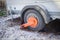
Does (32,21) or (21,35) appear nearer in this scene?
(21,35)

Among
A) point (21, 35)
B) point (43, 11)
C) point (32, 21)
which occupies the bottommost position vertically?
point (21, 35)

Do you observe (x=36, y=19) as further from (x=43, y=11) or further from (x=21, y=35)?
(x=21, y=35)

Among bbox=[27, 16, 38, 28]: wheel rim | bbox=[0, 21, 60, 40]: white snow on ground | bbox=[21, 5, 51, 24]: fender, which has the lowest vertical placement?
bbox=[0, 21, 60, 40]: white snow on ground

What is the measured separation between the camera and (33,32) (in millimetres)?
6301

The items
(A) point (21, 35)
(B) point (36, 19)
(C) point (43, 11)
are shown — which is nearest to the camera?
(A) point (21, 35)

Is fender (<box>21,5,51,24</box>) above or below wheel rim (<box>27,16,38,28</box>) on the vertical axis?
above

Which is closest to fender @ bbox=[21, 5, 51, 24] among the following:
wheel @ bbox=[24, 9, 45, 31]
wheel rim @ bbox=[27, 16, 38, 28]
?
wheel @ bbox=[24, 9, 45, 31]

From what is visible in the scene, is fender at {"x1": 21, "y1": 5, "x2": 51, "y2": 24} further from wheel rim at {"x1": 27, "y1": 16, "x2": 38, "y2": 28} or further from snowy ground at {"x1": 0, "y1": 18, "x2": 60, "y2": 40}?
snowy ground at {"x1": 0, "y1": 18, "x2": 60, "y2": 40}

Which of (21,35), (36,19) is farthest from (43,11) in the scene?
A: (21,35)

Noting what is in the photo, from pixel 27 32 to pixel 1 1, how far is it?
7255 mm

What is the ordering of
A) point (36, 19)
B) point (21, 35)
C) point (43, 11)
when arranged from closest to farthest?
point (21, 35), point (43, 11), point (36, 19)

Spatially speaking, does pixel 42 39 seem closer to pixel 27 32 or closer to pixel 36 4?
pixel 27 32

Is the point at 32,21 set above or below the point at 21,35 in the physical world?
above

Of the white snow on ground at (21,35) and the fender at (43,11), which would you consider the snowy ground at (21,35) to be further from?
the fender at (43,11)
